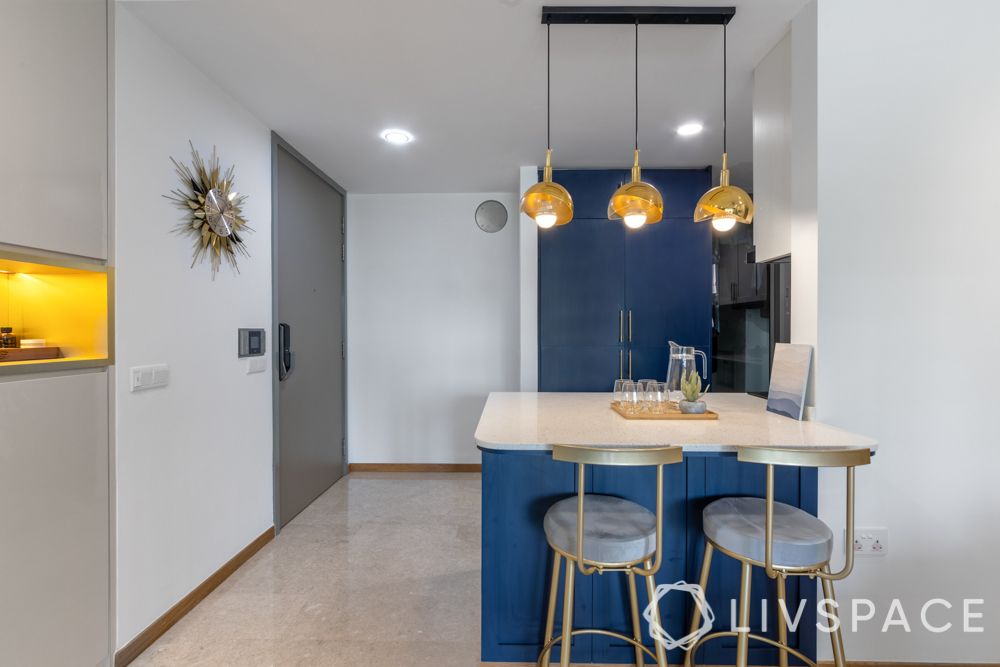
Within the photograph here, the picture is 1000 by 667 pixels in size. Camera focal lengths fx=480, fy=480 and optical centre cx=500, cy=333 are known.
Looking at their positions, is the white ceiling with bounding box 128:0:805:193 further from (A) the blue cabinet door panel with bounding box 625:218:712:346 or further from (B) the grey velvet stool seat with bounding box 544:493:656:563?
(B) the grey velvet stool seat with bounding box 544:493:656:563

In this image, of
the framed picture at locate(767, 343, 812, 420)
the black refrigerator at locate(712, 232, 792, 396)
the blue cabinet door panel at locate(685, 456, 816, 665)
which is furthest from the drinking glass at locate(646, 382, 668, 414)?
the black refrigerator at locate(712, 232, 792, 396)

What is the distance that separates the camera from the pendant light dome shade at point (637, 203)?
1.86 metres

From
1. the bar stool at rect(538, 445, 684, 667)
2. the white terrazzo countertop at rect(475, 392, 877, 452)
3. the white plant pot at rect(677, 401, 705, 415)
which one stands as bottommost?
the bar stool at rect(538, 445, 684, 667)

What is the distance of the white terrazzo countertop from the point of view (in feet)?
4.95

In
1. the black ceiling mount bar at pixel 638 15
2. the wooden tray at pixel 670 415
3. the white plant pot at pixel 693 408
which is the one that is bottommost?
the wooden tray at pixel 670 415

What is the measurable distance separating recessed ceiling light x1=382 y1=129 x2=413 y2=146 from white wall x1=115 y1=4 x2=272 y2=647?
2.52 feet

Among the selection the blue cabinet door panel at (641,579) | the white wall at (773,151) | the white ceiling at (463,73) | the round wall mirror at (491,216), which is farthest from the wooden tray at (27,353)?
the round wall mirror at (491,216)

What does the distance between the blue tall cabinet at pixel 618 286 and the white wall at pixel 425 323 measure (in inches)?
28.7

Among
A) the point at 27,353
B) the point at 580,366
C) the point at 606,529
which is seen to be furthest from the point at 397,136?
the point at 606,529

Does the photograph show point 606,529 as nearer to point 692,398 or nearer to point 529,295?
point 692,398

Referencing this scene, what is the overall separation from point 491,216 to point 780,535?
136 inches

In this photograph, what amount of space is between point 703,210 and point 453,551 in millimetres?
2256

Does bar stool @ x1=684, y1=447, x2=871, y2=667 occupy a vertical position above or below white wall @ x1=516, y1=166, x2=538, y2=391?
below

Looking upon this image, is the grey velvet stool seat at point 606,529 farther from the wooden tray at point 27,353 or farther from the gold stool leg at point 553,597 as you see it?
the wooden tray at point 27,353
